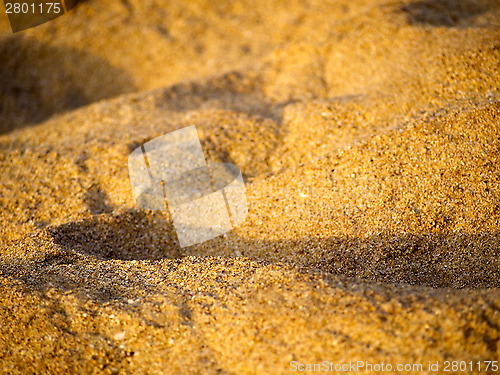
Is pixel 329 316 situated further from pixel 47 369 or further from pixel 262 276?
pixel 47 369

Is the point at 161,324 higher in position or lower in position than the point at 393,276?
higher

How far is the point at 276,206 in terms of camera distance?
7.97ft

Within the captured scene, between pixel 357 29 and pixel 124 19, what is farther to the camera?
pixel 124 19

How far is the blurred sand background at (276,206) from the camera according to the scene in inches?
60.2

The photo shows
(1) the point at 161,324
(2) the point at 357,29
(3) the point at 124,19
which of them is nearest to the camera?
(1) the point at 161,324

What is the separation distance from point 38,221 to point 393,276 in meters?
2.26

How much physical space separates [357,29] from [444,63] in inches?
43.0

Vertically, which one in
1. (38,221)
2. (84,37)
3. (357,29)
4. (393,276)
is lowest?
(393,276)

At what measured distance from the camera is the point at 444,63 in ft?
9.62

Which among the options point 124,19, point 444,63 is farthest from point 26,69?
point 444,63

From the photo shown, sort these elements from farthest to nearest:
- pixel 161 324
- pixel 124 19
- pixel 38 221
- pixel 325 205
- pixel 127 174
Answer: pixel 124 19 < pixel 127 174 < pixel 38 221 < pixel 325 205 < pixel 161 324

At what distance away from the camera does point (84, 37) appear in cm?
462

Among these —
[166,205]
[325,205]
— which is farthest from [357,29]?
[166,205]

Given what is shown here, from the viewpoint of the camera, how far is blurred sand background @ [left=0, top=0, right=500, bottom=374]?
153 centimetres
